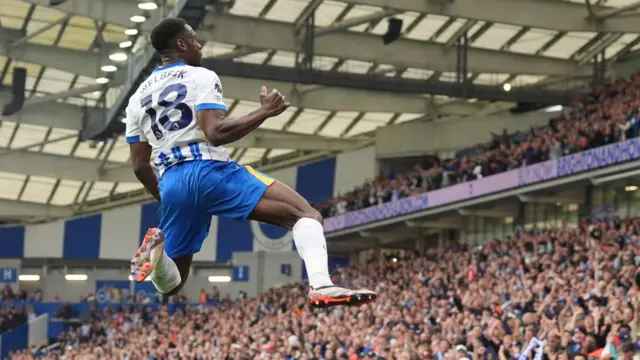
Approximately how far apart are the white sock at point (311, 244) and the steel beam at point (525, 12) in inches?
925

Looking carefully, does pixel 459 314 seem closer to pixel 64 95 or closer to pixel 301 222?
pixel 301 222

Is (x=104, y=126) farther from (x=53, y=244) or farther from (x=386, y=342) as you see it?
(x=53, y=244)

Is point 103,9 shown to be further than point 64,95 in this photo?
No

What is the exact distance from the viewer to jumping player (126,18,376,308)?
6289 millimetres

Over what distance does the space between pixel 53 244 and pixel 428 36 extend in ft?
78.0

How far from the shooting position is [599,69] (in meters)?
39.3

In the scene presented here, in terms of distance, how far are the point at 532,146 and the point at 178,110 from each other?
2635cm

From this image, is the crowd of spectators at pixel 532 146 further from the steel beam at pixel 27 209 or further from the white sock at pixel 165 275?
the white sock at pixel 165 275

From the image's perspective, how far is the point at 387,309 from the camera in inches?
1039

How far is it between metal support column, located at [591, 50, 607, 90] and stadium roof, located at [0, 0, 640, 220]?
25 centimetres

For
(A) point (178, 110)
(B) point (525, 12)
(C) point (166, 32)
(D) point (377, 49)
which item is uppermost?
(B) point (525, 12)

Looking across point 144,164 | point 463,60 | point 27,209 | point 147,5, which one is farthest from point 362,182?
point 144,164

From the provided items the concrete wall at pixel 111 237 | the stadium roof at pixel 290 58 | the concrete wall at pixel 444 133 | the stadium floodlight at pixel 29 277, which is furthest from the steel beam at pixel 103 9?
the stadium floodlight at pixel 29 277

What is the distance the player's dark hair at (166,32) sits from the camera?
6.57 metres
